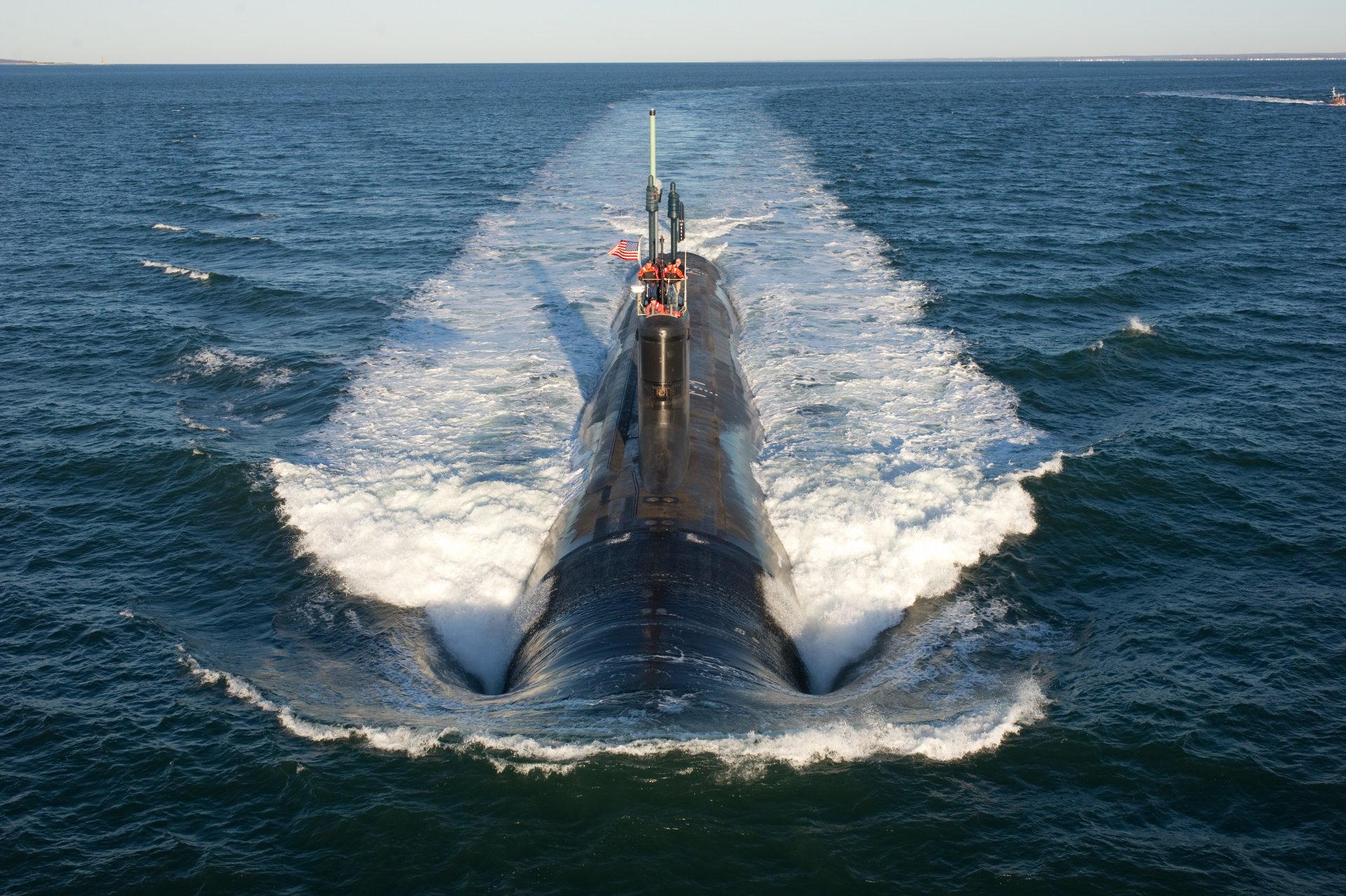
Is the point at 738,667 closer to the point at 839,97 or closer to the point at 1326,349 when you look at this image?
the point at 1326,349

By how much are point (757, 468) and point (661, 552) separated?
7.73 metres

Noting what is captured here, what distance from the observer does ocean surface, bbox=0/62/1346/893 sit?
1497cm

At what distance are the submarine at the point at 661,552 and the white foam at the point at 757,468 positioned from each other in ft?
3.45

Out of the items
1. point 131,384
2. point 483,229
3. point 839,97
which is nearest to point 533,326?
point 131,384

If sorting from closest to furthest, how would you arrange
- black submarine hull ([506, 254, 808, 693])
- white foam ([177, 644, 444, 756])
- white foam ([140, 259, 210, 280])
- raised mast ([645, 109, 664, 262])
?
white foam ([177, 644, 444, 756]), black submarine hull ([506, 254, 808, 693]), raised mast ([645, 109, 664, 262]), white foam ([140, 259, 210, 280])

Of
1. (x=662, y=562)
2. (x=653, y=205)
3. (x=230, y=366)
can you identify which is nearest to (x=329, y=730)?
(x=662, y=562)

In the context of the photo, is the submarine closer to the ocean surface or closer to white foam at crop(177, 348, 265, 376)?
the ocean surface

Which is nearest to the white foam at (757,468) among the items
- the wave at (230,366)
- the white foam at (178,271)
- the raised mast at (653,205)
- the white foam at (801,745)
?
the wave at (230,366)

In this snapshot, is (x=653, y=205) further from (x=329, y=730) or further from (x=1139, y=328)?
(x=1139, y=328)

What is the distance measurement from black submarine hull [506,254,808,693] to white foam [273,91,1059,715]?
44.8 inches

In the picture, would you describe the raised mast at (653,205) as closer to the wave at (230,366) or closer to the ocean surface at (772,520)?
the ocean surface at (772,520)

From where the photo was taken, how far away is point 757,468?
27922 mm

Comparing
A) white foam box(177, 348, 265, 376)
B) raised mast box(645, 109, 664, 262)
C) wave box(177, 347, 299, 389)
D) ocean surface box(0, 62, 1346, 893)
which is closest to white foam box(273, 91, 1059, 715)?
ocean surface box(0, 62, 1346, 893)

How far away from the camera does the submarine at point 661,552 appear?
1803cm
